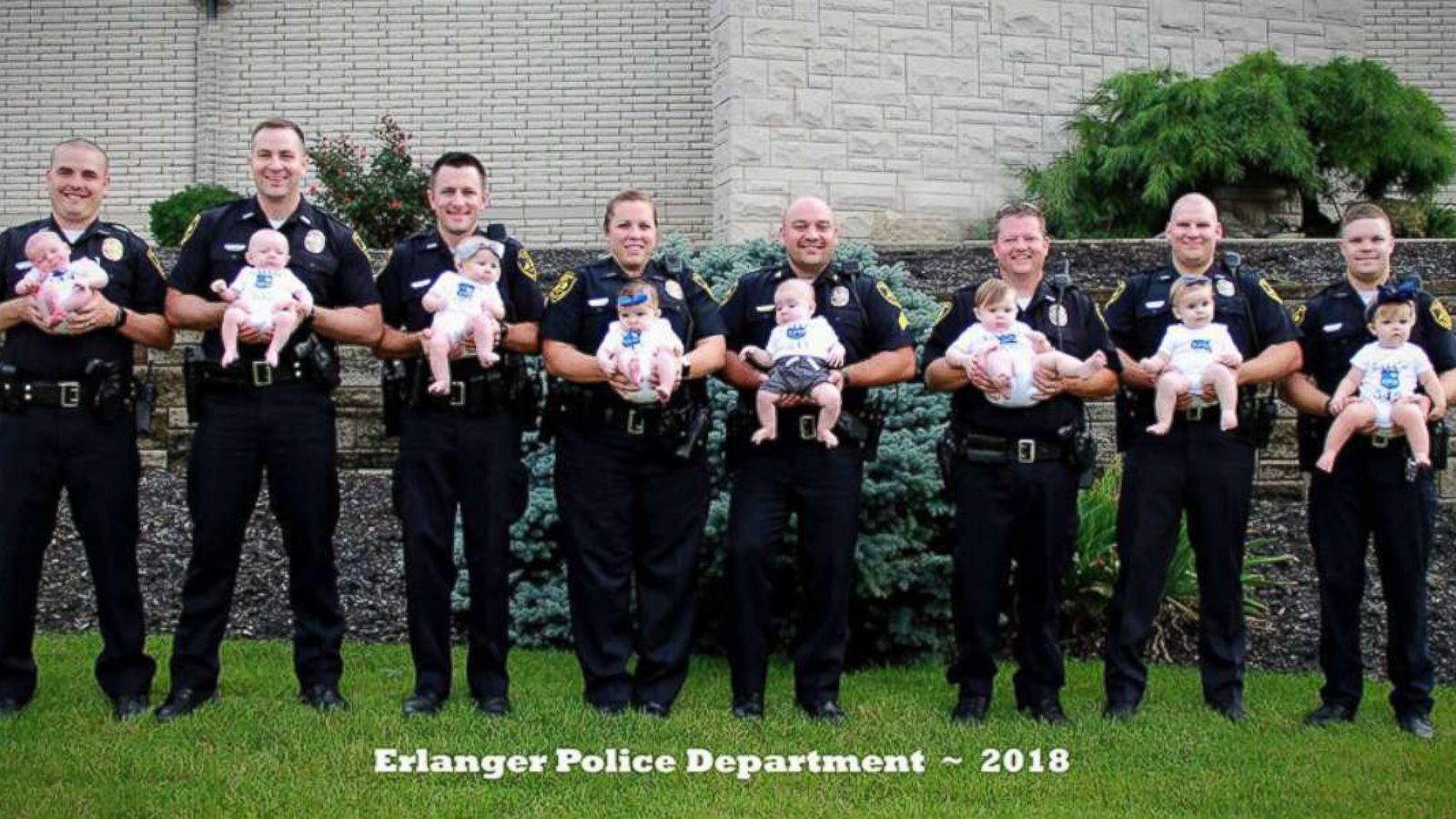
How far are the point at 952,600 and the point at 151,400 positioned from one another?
3368mm

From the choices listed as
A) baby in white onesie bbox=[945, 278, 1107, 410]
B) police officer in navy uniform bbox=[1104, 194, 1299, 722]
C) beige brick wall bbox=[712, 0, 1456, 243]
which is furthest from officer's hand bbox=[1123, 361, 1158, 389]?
beige brick wall bbox=[712, 0, 1456, 243]

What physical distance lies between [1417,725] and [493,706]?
3.69m

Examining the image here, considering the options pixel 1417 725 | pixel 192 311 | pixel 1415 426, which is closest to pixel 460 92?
pixel 192 311

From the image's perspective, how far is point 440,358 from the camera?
6051 mm

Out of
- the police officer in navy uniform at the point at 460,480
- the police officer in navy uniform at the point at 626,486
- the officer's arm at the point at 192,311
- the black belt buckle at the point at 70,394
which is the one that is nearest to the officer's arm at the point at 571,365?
the police officer in navy uniform at the point at 626,486

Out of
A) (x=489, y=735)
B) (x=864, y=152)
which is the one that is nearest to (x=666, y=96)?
(x=864, y=152)

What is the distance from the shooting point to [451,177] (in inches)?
248

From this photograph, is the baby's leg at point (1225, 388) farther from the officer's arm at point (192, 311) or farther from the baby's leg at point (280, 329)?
the officer's arm at point (192, 311)

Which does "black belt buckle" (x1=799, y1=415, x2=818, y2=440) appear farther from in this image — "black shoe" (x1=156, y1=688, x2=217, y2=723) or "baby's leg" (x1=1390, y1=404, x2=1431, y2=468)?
"black shoe" (x1=156, y1=688, x2=217, y2=723)

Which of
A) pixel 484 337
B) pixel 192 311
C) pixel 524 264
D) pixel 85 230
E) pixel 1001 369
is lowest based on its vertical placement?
pixel 1001 369

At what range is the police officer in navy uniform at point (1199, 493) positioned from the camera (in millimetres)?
6379

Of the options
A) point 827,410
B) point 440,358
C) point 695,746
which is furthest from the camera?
point 827,410

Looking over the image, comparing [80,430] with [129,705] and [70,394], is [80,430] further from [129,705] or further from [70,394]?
[129,705]

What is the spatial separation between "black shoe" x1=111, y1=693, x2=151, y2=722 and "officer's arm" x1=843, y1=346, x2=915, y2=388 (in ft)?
10.1
